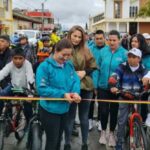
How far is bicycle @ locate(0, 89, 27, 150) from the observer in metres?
6.31

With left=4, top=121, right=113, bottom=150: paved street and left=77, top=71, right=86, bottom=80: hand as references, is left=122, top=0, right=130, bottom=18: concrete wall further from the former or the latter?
left=77, top=71, right=86, bottom=80: hand

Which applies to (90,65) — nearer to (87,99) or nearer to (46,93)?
(87,99)

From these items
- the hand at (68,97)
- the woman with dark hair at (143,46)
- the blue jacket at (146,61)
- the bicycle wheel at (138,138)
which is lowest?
the bicycle wheel at (138,138)

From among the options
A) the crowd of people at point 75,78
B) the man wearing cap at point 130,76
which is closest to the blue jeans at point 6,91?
the crowd of people at point 75,78

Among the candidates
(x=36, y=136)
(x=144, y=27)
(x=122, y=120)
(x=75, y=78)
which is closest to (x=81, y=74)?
(x=122, y=120)


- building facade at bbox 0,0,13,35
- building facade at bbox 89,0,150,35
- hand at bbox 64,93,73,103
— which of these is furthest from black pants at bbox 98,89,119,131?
building facade at bbox 89,0,150,35

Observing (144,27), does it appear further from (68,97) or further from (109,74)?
(68,97)

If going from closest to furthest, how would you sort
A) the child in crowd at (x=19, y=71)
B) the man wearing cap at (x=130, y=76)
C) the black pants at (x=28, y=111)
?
the man wearing cap at (x=130, y=76), the child in crowd at (x=19, y=71), the black pants at (x=28, y=111)

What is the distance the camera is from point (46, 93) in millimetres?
5133

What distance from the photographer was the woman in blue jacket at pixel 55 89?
5152 millimetres

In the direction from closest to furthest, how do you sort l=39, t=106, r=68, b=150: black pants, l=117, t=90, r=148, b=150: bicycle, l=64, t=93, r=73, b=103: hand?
l=64, t=93, r=73, b=103: hand, l=39, t=106, r=68, b=150: black pants, l=117, t=90, r=148, b=150: bicycle

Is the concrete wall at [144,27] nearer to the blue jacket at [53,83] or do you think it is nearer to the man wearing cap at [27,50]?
the man wearing cap at [27,50]

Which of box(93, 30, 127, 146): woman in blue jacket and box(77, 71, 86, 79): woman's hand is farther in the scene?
box(93, 30, 127, 146): woman in blue jacket

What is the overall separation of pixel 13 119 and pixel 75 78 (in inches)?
67.8
